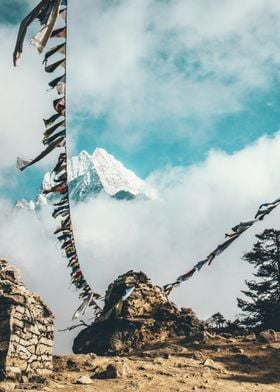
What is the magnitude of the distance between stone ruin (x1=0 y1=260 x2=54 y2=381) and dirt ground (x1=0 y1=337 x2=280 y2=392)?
0.57 meters

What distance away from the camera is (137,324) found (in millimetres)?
19672

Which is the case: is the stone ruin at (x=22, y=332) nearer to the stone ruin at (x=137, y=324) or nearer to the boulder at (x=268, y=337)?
the stone ruin at (x=137, y=324)

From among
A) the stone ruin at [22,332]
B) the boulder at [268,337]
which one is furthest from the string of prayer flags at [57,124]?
the boulder at [268,337]

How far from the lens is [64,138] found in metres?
8.58

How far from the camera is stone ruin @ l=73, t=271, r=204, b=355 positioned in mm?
19125

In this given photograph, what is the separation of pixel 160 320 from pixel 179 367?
23.5 ft

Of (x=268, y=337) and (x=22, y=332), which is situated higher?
(x=268, y=337)

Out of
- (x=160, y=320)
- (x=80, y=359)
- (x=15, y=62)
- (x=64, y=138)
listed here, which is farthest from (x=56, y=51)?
(x=160, y=320)

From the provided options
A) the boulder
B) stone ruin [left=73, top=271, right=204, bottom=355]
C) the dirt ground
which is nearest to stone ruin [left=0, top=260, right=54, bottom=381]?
the dirt ground

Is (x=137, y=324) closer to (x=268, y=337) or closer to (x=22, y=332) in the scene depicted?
(x=268, y=337)

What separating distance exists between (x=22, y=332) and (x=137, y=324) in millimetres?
9366

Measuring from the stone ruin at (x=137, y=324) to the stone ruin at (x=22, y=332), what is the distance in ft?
20.4

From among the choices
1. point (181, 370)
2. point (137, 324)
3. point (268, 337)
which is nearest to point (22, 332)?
point (181, 370)

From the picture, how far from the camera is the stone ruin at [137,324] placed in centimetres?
1912
